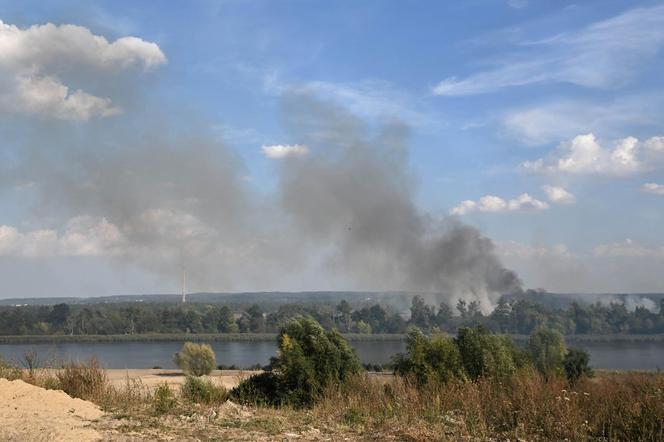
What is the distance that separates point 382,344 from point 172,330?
Result: 1674 inches

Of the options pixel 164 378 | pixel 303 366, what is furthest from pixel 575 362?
pixel 303 366

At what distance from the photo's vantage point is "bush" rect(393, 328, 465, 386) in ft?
53.9

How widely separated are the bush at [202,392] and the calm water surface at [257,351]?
182 ft

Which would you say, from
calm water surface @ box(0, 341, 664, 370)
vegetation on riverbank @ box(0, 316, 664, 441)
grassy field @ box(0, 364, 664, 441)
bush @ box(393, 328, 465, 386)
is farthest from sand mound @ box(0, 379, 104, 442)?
calm water surface @ box(0, 341, 664, 370)

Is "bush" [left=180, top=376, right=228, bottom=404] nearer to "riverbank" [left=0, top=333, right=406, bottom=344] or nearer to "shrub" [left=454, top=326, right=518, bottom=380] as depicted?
"shrub" [left=454, top=326, right=518, bottom=380]

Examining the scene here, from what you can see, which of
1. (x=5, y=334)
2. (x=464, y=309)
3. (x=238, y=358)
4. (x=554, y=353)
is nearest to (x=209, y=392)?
(x=554, y=353)

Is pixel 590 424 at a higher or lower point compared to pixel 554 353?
higher

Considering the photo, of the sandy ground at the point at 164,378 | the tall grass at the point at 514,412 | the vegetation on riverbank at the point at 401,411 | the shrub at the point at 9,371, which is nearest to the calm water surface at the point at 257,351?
the sandy ground at the point at 164,378

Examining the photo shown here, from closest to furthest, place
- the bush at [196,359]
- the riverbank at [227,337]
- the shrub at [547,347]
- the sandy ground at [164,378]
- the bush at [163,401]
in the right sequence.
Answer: the bush at [163,401], the sandy ground at [164,378], the shrub at [547,347], the bush at [196,359], the riverbank at [227,337]

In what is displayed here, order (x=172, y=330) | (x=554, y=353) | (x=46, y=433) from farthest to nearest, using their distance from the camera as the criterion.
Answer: (x=172, y=330) → (x=554, y=353) → (x=46, y=433)

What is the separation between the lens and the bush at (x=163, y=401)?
930cm

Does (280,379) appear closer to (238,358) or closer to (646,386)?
(646,386)

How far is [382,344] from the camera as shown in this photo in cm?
11069

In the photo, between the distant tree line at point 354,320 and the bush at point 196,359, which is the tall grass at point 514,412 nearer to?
the bush at point 196,359
